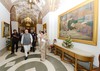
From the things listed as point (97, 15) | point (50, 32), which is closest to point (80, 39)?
point (97, 15)

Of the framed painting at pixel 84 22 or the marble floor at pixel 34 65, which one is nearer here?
the framed painting at pixel 84 22

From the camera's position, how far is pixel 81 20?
364cm

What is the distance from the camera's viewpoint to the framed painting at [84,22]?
3.01 meters

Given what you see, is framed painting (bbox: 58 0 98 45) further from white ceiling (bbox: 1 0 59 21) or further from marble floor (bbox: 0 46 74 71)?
white ceiling (bbox: 1 0 59 21)

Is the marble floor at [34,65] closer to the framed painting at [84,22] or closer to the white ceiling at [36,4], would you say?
the framed painting at [84,22]

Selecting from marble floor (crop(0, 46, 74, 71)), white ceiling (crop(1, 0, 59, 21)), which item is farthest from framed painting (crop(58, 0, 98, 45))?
white ceiling (crop(1, 0, 59, 21))

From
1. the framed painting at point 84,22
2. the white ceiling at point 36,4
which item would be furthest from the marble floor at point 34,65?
the white ceiling at point 36,4

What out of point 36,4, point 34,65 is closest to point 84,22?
point 34,65

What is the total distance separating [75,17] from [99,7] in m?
1.33

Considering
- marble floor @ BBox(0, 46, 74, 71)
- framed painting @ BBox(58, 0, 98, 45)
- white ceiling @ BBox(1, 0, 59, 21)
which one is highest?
white ceiling @ BBox(1, 0, 59, 21)

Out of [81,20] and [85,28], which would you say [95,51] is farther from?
[81,20]

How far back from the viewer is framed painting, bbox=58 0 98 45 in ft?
9.86

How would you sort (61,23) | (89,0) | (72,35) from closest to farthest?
(89,0)
(72,35)
(61,23)

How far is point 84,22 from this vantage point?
11.4 ft
